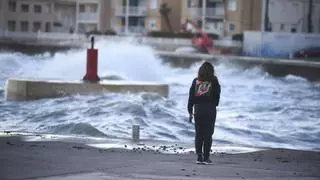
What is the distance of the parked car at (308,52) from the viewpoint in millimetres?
67875

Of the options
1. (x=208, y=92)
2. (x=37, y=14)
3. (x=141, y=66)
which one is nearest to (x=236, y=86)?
(x=141, y=66)

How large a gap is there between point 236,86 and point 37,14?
53052 mm

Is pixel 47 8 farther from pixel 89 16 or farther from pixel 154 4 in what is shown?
pixel 154 4

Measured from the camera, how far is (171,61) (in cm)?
6900

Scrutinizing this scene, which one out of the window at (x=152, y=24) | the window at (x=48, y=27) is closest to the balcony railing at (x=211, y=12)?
the window at (x=152, y=24)

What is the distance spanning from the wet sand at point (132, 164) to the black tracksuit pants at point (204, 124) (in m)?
0.26

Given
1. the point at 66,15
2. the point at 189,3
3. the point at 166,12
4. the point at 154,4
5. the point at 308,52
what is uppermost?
the point at 189,3

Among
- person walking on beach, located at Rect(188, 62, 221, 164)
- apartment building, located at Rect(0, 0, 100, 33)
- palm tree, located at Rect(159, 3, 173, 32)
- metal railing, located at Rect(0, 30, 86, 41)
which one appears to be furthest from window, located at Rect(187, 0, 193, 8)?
person walking on beach, located at Rect(188, 62, 221, 164)

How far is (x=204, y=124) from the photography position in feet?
38.0

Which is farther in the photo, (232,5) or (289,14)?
(232,5)

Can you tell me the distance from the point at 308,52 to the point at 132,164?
5855 centimetres

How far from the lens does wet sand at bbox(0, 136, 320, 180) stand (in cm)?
1002

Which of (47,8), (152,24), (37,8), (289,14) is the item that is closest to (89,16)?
(47,8)

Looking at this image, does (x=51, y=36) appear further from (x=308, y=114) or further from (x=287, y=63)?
(x=308, y=114)
